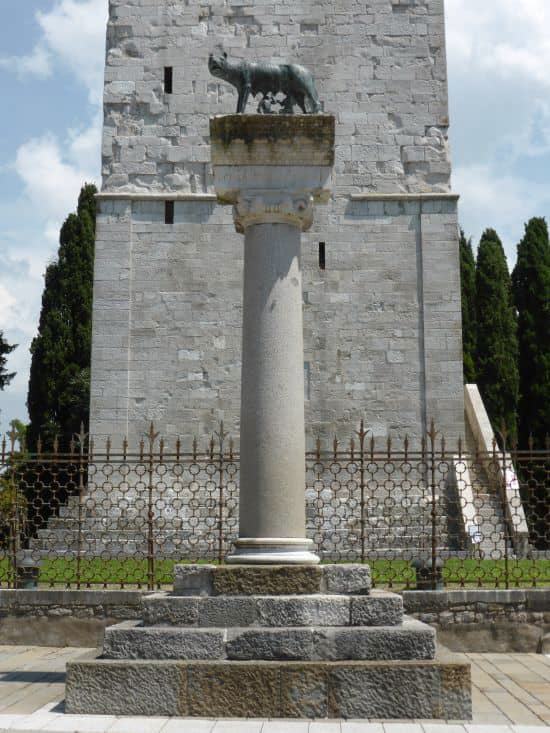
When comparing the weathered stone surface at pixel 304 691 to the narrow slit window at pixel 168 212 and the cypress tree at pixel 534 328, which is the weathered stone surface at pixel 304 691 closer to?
the narrow slit window at pixel 168 212

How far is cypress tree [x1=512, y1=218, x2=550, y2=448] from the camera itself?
88.9 ft

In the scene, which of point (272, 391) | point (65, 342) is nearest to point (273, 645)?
point (272, 391)

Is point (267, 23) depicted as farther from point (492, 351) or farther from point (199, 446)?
point (492, 351)

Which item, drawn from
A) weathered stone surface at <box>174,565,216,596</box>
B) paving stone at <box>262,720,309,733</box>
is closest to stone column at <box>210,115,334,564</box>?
weathered stone surface at <box>174,565,216,596</box>

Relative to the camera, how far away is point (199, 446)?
55.6ft

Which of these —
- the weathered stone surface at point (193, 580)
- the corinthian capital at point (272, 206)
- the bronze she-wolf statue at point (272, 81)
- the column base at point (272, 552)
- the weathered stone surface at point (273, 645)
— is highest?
the bronze she-wolf statue at point (272, 81)

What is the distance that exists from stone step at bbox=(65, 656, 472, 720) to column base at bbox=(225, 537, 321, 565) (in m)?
0.84

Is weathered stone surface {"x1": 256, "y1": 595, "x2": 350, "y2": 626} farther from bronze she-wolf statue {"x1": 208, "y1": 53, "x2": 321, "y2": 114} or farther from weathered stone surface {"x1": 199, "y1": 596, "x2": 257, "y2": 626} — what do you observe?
bronze she-wolf statue {"x1": 208, "y1": 53, "x2": 321, "y2": 114}

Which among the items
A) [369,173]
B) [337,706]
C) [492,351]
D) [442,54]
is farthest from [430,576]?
[492,351]

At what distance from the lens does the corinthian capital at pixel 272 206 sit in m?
7.20

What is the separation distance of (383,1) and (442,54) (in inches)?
63.5

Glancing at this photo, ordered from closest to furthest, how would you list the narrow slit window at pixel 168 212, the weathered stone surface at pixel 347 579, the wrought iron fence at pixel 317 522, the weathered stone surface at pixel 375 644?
the weathered stone surface at pixel 375 644 → the weathered stone surface at pixel 347 579 → the wrought iron fence at pixel 317 522 → the narrow slit window at pixel 168 212

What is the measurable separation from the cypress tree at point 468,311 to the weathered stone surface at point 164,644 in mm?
22520

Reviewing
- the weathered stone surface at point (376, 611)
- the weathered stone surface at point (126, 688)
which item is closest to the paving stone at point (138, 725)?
the weathered stone surface at point (126, 688)
